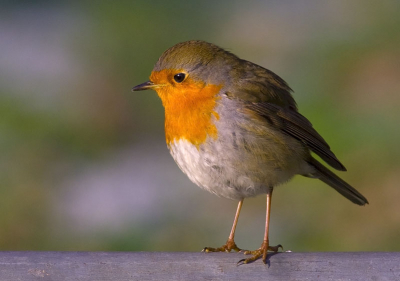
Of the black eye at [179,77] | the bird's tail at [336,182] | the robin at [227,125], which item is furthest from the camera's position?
the bird's tail at [336,182]

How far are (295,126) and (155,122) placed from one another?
10.5 ft

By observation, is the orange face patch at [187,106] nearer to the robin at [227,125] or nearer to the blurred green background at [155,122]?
the robin at [227,125]

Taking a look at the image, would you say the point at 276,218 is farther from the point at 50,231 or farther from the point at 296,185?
the point at 50,231

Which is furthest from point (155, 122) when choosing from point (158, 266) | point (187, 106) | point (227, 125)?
point (158, 266)

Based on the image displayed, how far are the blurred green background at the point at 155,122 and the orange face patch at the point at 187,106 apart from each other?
1.81 metres

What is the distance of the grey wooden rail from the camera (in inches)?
113

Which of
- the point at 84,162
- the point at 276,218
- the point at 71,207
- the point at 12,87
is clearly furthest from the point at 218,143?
the point at 12,87

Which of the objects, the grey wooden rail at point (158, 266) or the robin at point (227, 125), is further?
the robin at point (227, 125)

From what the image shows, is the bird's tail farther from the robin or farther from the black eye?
the black eye

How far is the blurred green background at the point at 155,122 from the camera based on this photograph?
18.6 ft

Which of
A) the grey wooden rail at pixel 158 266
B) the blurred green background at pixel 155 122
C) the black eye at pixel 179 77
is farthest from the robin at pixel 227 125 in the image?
the blurred green background at pixel 155 122

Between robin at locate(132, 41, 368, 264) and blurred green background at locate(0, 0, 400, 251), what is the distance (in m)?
1.57

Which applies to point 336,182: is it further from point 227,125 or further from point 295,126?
point 227,125

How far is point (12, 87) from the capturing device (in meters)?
7.58
